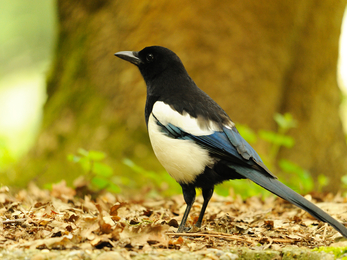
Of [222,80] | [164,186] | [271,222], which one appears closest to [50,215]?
[271,222]

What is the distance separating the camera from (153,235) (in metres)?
1.85

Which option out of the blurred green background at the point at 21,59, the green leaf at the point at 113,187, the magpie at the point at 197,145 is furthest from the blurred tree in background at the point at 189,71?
the blurred green background at the point at 21,59

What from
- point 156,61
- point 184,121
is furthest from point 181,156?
point 156,61

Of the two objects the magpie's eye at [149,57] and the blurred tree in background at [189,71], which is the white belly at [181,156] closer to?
the magpie's eye at [149,57]

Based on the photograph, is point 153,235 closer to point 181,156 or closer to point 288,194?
point 181,156

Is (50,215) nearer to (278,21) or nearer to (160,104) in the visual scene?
(160,104)

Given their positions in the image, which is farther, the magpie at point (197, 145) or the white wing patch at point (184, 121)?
the white wing patch at point (184, 121)

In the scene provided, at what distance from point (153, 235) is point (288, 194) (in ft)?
2.60

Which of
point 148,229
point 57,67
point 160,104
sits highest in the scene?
point 57,67

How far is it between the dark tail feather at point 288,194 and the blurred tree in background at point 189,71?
251cm

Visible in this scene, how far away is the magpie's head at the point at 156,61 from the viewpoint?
2.91m

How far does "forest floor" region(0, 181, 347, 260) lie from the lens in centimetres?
Answer: 165

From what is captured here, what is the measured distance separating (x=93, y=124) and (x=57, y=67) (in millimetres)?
1170

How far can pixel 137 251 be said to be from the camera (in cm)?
169
